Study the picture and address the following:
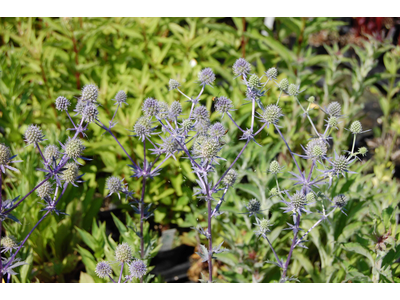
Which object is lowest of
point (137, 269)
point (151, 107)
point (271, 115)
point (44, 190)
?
point (137, 269)

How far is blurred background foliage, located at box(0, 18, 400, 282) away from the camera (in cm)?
256

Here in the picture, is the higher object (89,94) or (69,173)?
(89,94)

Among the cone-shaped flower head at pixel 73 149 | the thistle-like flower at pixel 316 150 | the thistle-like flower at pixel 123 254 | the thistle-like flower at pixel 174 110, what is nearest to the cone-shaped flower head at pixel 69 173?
the cone-shaped flower head at pixel 73 149

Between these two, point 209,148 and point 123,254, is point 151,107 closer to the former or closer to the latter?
point 209,148

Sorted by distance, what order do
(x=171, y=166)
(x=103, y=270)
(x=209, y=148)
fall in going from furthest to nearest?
(x=171, y=166)
(x=103, y=270)
(x=209, y=148)

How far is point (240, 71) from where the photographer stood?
1.84 meters

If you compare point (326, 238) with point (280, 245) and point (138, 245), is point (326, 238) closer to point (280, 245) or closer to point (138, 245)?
point (280, 245)

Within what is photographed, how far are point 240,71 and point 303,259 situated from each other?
1357mm

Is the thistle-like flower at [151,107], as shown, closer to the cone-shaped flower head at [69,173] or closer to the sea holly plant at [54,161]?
the sea holly plant at [54,161]

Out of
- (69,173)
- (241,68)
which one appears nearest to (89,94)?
(69,173)

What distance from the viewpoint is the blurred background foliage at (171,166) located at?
2.56 metres

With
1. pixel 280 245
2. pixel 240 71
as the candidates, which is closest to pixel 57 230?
pixel 280 245

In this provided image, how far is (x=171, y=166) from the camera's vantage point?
10.9ft

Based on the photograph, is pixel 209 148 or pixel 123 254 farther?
pixel 123 254
